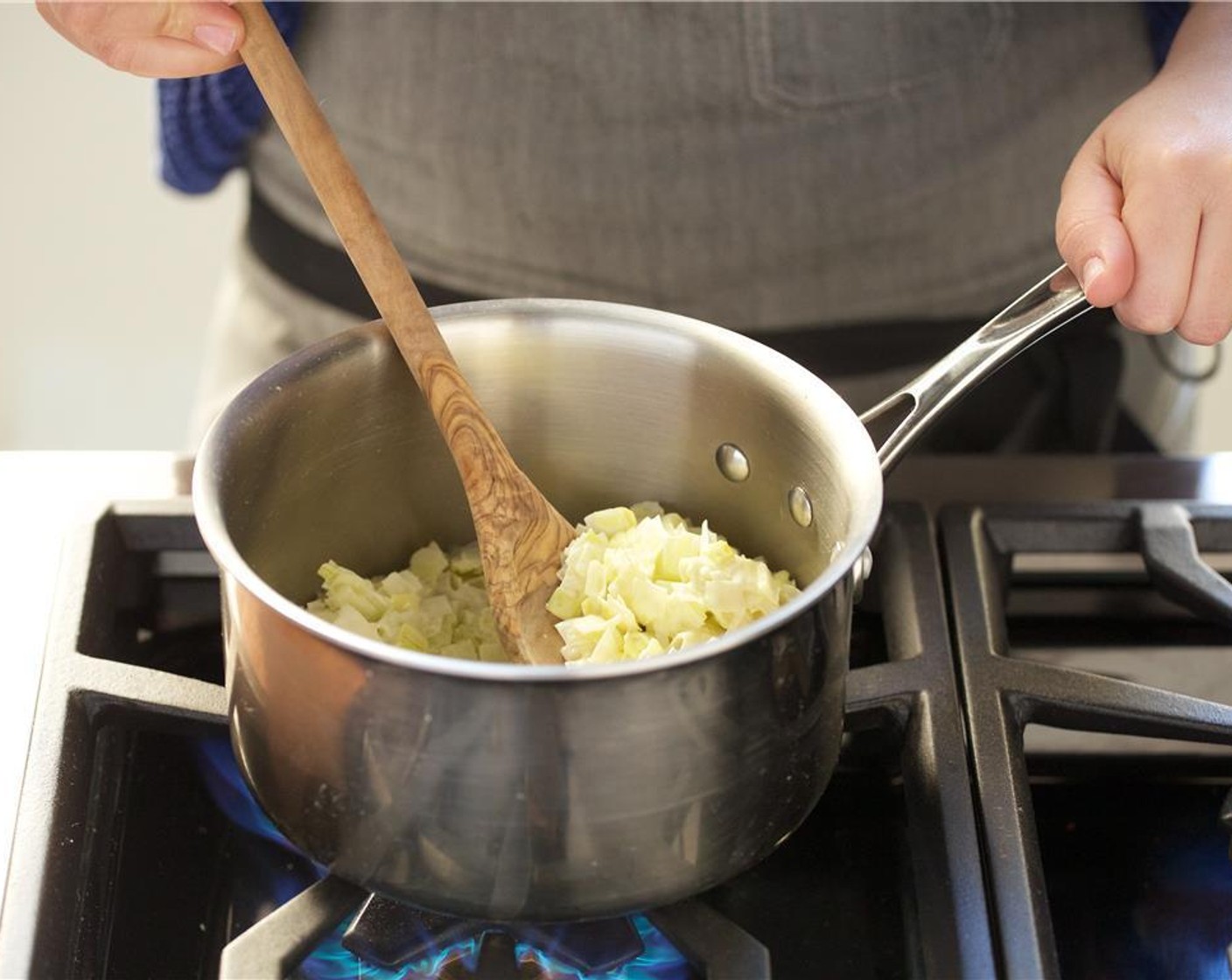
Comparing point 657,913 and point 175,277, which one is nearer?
point 657,913

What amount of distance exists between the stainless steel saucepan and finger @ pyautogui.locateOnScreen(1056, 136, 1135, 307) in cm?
2

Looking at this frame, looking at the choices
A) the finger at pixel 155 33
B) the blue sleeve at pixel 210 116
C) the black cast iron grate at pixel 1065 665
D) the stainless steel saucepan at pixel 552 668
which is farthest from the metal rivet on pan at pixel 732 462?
Result: the blue sleeve at pixel 210 116

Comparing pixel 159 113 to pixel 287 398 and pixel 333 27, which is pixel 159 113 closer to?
pixel 333 27

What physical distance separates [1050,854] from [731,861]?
160 mm

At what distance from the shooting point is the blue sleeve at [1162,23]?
0.83 metres

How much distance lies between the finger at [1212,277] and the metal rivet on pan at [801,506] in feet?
0.64

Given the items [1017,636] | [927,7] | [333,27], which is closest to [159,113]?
[333,27]

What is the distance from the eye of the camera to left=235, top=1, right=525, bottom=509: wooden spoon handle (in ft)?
1.82

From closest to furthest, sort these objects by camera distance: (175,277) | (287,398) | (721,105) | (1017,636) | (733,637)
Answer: (733,637) → (287,398) → (1017,636) → (721,105) → (175,277)

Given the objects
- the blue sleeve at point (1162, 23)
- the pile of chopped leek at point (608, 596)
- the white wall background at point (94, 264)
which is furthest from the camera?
the white wall background at point (94, 264)

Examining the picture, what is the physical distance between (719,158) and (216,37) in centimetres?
36

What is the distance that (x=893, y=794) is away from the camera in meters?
0.62

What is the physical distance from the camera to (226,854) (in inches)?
23.5

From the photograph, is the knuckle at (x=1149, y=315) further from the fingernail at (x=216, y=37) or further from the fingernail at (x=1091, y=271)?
the fingernail at (x=216, y=37)
